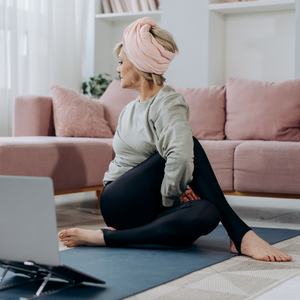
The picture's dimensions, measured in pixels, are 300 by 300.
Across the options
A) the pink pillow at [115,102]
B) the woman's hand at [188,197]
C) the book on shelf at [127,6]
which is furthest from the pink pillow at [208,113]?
the book on shelf at [127,6]

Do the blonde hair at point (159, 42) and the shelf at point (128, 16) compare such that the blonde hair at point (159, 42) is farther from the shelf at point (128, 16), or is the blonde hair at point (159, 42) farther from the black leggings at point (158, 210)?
the shelf at point (128, 16)

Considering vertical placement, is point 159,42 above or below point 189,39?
below

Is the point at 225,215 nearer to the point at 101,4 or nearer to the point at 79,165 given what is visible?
the point at 79,165

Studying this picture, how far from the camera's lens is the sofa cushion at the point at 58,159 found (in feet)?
7.20

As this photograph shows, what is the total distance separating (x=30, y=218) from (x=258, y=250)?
90 cm

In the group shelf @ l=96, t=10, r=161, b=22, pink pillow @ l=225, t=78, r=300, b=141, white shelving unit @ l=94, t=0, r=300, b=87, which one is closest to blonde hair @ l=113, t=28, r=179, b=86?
pink pillow @ l=225, t=78, r=300, b=141

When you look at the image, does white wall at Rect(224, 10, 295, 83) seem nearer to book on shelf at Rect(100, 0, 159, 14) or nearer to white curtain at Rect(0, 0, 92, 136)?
book on shelf at Rect(100, 0, 159, 14)

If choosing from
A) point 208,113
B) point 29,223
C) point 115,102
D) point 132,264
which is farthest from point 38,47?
point 29,223

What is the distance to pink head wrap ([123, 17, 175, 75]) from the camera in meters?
1.82

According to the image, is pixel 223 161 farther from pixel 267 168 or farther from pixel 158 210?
pixel 158 210

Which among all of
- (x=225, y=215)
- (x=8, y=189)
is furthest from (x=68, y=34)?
(x=8, y=189)

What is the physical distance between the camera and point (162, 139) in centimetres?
169

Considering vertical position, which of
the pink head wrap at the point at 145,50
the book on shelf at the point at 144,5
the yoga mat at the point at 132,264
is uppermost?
the book on shelf at the point at 144,5

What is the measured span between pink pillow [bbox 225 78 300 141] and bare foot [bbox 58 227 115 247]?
5.21ft
